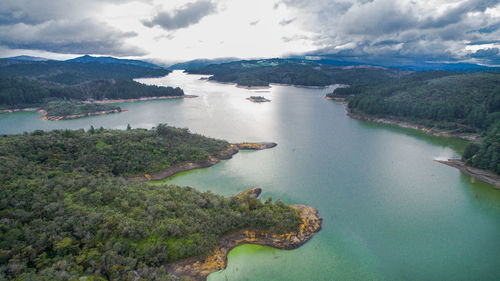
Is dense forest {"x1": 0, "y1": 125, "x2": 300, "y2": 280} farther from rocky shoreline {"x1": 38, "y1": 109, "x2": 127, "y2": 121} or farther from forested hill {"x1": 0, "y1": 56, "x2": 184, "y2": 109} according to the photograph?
forested hill {"x1": 0, "y1": 56, "x2": 184, "y2": 109}

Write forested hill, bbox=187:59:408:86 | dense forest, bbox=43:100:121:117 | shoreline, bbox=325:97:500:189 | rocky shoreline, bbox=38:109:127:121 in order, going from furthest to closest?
forested hill, bbox=187:59:408:86 < dense forest, bbox=43:100:121:117 < rocky shoreline, bbox=38:109:127:121 < shoreline, bbox=325:97:500:189

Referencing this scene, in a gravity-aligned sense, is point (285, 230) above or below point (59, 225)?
below

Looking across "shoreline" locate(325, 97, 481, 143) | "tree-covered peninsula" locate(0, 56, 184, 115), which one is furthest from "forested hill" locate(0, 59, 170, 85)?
"shoreline" locate(325, 97, 481, 143)

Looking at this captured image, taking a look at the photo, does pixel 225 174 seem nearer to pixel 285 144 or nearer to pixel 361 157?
pixel 285 144

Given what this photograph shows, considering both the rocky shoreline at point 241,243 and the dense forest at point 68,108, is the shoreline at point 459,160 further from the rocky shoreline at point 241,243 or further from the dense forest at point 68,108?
the dense forest at point 68,108

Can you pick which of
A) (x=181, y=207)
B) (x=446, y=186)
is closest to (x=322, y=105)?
(x=446, y=186)

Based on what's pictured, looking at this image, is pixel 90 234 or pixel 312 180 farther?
pixel 312 180

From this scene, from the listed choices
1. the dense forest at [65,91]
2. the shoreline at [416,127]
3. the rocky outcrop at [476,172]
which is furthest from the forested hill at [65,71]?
the rocky outcrop at [476,172]
